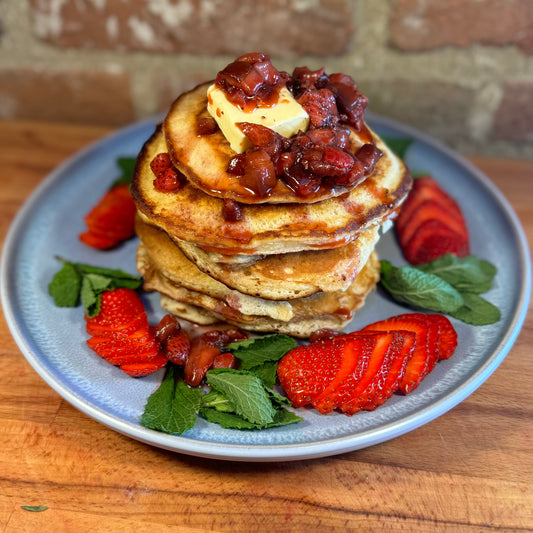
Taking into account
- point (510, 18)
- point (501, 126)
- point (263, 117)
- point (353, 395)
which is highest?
point (510, 18)

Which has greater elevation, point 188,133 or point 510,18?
point 510,18

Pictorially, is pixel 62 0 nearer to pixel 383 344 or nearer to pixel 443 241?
pixel 443 241

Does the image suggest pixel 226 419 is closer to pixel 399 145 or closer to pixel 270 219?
pixel 270 219

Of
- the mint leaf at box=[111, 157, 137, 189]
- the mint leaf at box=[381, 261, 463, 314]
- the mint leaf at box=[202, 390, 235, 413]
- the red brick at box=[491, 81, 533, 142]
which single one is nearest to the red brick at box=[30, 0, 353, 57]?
the mint leaf at box=[111, 157, 137, 189]

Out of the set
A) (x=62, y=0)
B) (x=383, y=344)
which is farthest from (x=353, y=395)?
(x=62, y=0)

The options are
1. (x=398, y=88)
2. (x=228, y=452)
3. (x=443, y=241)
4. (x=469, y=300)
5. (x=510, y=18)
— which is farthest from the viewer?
(x=398, y=88)

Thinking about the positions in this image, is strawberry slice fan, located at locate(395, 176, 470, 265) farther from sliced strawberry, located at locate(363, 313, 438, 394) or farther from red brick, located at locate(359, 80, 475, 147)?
red brick, located at locate(359, 80, 475, 147)

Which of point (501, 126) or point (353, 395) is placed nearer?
point (353, 395)
